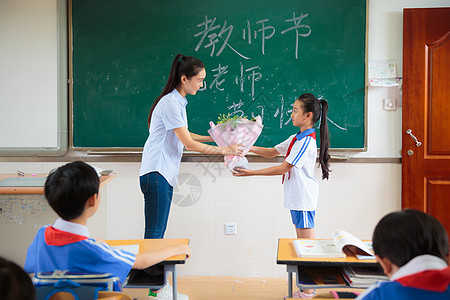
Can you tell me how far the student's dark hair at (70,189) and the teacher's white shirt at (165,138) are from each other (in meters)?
1.11

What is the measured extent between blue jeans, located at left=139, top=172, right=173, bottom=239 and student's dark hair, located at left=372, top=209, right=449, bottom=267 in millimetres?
1731

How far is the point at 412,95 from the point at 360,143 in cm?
54

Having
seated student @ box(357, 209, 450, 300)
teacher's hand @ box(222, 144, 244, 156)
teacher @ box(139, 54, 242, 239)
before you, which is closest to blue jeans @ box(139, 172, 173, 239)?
teacher @ box(139, 54, 242, 239)

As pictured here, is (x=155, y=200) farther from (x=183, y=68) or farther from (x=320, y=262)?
(x=320, y=262)

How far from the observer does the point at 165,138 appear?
8.71 ft

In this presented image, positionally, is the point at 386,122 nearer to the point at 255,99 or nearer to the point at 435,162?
the point at 435,162

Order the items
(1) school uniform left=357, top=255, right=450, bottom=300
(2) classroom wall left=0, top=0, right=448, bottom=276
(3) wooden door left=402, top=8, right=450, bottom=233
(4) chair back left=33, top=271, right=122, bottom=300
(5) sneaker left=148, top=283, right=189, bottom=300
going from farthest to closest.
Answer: (2) classroom wall left=0, top=0, right=448, bottom=276 → (3) wooden door left=402, top=8, right=450, bottom=233 → (5) sneaker left=148, top=283, right=189, bottom=300 → (4) chair back left=33, top=271, right=122, bottom=300 → (1) school uniform left=357, top=255, right=450, bottom=300

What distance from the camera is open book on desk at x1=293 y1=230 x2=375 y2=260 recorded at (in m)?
1.73

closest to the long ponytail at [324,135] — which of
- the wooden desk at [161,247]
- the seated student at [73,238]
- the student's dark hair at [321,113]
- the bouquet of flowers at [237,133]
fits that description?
the student's dark hair at [321,113]

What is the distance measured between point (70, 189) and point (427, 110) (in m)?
2.85

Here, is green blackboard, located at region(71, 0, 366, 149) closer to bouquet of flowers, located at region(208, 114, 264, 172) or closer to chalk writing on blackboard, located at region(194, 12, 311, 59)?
A: chalk writing on blackboard, located at region(194, 12, 311, 59)

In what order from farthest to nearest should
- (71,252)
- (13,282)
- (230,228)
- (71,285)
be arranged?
(230,228)
(71,252)
(71,285)
(13,282)

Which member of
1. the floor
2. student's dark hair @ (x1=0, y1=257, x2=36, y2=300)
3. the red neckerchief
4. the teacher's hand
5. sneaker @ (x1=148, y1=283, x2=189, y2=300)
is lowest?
the floor

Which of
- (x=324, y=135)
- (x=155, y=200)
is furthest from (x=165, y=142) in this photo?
(x=324, y=135)
